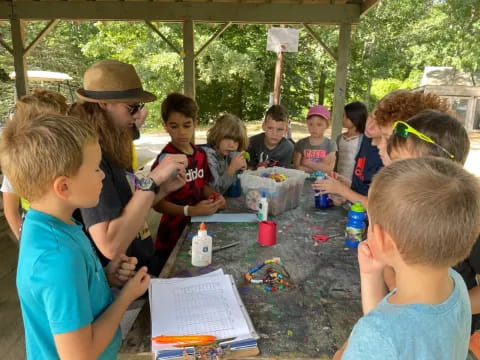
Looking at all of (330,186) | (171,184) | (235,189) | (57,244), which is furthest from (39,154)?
(235,189)

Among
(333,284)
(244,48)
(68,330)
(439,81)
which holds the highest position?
(244,48)

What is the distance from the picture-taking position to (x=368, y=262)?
1105 mm

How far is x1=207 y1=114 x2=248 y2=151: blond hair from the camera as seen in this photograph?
3100 millimetres

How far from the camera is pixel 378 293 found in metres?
1.14

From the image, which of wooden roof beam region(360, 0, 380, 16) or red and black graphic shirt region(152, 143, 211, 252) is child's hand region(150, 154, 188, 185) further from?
wooden roof beam region(360, 0, 380, 16)

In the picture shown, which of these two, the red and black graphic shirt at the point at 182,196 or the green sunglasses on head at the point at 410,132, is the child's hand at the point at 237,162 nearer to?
the red and black graphic shirt at the point at 182,196

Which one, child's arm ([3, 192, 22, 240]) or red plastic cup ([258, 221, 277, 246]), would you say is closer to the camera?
red plastic cup ([258, 221, 277, 246])

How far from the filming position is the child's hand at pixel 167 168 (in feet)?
5.78

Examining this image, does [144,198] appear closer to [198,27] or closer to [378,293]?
[378,293]

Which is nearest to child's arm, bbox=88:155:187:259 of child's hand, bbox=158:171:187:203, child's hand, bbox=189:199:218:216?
child's hand, bbox=158:171:187:203

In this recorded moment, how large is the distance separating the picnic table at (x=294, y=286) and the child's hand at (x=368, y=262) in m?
0.26

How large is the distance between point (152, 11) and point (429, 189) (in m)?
5.80

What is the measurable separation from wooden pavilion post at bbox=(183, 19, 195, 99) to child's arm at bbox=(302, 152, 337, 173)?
275 centimetres

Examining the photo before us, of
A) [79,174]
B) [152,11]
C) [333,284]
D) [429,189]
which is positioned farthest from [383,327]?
[152,11]
